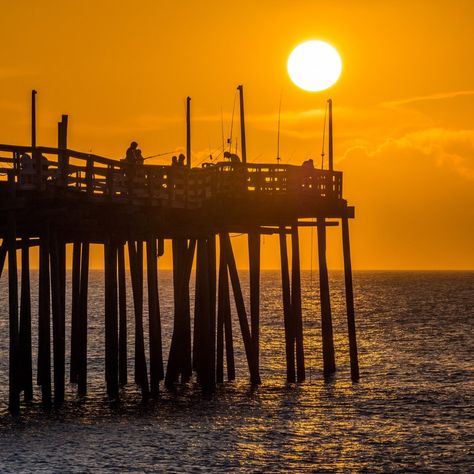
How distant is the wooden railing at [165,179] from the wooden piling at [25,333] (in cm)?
408

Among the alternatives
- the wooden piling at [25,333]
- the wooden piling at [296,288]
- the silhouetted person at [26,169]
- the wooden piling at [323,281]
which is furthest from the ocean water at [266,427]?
the silhouetted person at [26,169]

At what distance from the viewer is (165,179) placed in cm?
4288

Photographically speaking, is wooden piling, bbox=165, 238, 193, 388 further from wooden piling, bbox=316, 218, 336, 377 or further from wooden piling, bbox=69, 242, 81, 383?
wooden piling, bbox=316, 218, 336, 377

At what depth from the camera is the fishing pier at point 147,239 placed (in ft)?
125

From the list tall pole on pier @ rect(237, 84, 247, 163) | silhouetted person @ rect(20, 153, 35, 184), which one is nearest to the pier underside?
silhouetted person @ rect(20, 153, 35, 184)

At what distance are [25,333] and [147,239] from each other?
5.19m

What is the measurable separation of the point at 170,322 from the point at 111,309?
216ft

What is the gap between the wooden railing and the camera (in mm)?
37344

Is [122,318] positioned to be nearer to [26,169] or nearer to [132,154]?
[132,154]

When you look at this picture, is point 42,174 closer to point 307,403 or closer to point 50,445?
point 50,445

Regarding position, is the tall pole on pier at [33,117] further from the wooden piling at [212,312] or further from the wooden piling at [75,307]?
the wooden piling at [212,312]

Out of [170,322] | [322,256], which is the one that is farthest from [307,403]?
[170,322]

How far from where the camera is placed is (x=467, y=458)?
35562 millimetres

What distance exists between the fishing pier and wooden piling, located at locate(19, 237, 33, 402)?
1.9 inches
